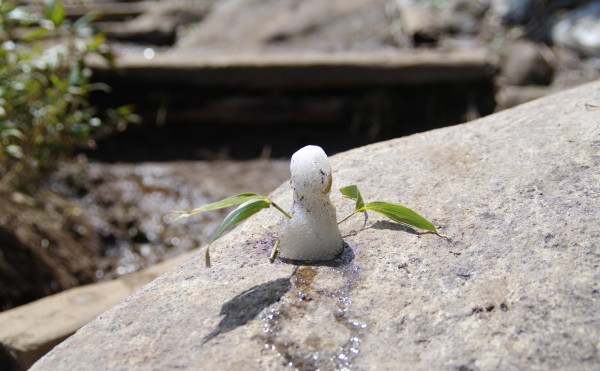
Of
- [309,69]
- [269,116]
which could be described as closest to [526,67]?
[309,69]

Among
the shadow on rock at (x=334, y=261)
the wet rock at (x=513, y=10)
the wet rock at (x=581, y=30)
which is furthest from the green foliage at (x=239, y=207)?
the wet rock at (x=513, y=10)

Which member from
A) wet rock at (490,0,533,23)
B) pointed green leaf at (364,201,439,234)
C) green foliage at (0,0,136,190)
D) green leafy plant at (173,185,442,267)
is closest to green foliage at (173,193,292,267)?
green leafy plant at (173,185,442,267)

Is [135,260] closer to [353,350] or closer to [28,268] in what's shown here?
[28,268]

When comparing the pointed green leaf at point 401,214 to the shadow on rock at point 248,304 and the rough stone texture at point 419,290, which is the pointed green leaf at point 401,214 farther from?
the shadow on rock at point 248,304

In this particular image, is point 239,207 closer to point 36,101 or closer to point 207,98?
point 36,101

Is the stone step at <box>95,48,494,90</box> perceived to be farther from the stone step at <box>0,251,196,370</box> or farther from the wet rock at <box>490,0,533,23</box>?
the stone step at <box>0,251,196,370</box>

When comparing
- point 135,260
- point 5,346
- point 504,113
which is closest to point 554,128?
point 504,113
